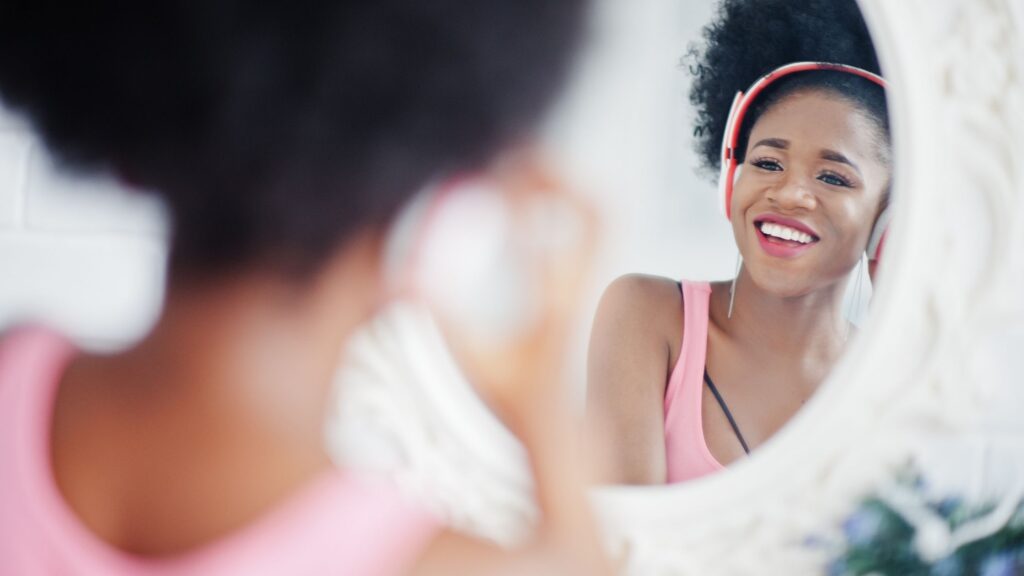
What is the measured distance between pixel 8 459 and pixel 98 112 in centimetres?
26

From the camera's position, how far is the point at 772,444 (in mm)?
750

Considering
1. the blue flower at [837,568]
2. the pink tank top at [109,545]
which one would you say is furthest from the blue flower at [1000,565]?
the pink tank top at [109,545]

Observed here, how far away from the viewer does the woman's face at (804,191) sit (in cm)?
71

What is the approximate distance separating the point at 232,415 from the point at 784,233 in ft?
1.52

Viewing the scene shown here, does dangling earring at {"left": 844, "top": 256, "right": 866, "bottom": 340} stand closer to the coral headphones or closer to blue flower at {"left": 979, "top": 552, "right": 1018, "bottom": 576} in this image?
the coral headphones

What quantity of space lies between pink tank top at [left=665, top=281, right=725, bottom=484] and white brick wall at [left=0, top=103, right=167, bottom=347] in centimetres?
42

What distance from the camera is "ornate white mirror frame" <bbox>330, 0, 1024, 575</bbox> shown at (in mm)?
748

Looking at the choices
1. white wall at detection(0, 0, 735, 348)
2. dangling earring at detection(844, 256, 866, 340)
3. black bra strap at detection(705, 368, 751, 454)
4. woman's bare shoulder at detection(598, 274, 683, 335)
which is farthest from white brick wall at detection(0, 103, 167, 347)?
dangling earring at detection(844, 256, 866, 340)

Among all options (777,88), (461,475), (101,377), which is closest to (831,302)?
(777,88)

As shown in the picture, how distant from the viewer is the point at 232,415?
0.65 metres

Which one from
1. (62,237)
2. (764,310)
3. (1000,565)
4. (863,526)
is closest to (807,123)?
(764,310)

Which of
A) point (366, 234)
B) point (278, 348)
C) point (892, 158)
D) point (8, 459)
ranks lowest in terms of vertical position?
point (8, 459)

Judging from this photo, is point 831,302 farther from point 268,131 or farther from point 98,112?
point 98,112

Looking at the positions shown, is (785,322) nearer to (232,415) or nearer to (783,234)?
(783,234)
